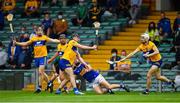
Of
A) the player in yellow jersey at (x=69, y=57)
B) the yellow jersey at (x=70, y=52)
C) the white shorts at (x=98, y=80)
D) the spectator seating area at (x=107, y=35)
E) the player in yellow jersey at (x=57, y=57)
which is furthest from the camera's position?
the spectator seating area at (x=107, y=35)

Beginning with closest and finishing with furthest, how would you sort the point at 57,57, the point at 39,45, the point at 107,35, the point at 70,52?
the point at 70,52, the point at 39,45, the point at 57,57, the point at 107,35

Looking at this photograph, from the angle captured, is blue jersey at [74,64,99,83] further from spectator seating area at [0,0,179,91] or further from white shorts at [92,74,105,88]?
spectator seating area at [0,0,179,91]

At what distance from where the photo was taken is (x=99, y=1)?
41688 mm

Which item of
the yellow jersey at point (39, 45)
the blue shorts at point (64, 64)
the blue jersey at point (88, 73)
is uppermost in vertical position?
the yellow jersey at point (39, 45)

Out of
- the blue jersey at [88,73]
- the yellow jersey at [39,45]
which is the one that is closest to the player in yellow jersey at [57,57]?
the yellow jersey at [39,45]

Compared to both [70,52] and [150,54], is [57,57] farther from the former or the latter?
[150,54]

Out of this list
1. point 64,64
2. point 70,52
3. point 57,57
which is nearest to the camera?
point 64,64

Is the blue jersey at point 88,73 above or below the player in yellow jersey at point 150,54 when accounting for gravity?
below

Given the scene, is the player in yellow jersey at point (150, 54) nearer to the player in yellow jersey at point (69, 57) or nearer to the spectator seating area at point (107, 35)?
the player in yellow jersey at point (69, 57)

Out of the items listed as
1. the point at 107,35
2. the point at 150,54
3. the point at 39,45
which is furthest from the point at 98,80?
the point at 107,35

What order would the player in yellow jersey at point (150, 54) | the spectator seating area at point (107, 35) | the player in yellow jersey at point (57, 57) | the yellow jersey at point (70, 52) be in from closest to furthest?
1. the yellow jersey at point (70, 52)
2. the player in yellow jersey at point (150, 54)
3. the player in yellow jersey at point (57, 57)
4. the spectator seating area at point (107, 35)

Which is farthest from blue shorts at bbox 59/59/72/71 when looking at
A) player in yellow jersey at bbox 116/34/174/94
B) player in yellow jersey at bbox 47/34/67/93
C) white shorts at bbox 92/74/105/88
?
player in yellow jersey at bbox 116/34/174/94

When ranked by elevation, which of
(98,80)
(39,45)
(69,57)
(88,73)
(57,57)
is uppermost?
(39,45)

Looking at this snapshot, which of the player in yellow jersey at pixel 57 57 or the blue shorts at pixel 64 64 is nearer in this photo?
the blue shorts at pixel 64 64
